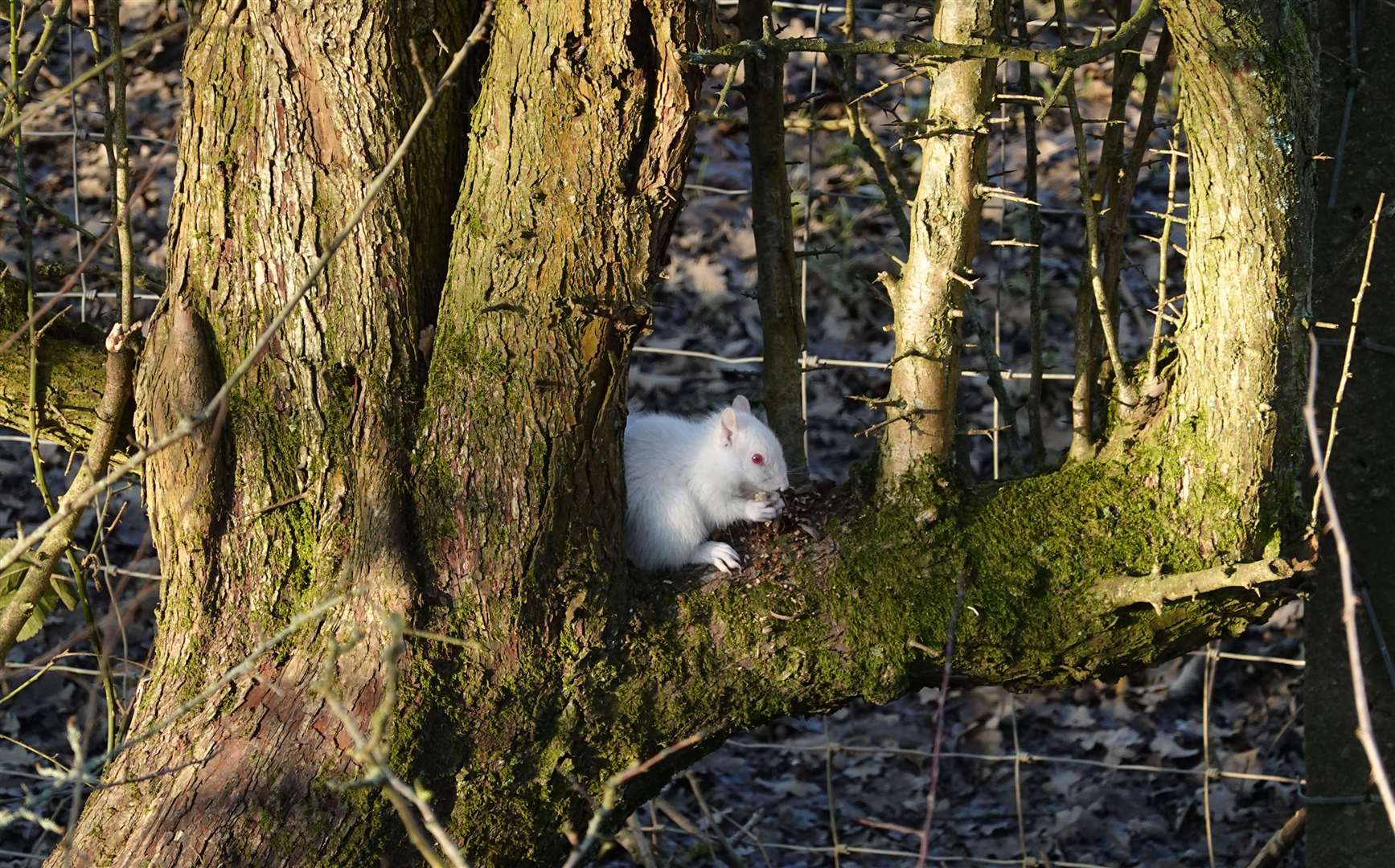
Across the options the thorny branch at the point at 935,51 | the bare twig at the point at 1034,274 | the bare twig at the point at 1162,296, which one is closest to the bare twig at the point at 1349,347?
the bare twig at the point at 1162,296

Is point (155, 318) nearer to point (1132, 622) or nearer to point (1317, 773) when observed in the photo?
point (1132, 622)

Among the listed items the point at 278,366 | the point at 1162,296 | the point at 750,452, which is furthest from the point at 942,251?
the point at 278,366

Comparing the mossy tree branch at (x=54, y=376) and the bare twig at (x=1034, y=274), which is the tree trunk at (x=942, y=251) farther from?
the mossy tree branch at (x=54, y=376)

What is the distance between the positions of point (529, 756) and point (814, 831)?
8.00ft

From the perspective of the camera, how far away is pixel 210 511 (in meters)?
2.21

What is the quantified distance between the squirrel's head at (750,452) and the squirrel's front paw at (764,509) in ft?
0.72

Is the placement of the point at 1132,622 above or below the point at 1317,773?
above

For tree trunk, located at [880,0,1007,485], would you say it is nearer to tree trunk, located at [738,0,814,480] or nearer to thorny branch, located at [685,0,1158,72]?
thorny branch, located at [685,0,1158,72]

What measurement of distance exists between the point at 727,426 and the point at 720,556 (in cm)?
91

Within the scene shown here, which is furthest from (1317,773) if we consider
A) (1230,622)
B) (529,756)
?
(529,756)

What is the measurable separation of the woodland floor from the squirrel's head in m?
0.57

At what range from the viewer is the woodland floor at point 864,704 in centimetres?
433

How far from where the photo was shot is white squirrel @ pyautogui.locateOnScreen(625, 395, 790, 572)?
8.88 ft

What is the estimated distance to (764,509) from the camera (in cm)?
291
